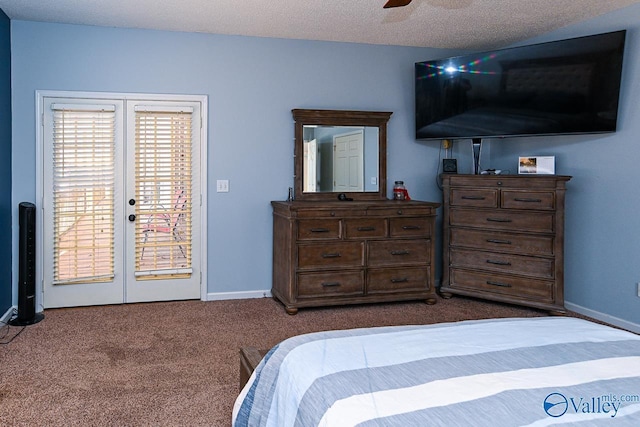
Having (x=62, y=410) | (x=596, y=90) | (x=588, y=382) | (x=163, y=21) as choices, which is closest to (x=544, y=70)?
(x=596, y=90)

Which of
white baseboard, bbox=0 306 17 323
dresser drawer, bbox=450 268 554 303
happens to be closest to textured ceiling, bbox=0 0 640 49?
dresser drawer, bbox=450 268 554 303

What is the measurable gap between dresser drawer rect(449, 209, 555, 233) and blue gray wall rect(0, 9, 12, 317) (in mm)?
3764

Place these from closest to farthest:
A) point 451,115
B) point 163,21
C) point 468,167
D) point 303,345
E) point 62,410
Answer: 1. point 303,345
2. point 62,410
3. point 163,21
4. point 451,115
5. point 468,167

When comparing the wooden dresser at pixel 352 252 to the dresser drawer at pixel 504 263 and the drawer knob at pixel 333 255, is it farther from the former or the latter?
the dresser drawer at pixel 504 263

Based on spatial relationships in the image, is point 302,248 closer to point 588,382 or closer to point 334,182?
point 334,182

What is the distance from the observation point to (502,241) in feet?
15.1

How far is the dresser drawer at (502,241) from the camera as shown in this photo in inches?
173

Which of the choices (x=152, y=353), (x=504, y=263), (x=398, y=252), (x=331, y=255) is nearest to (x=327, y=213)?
(x=331, y=255)

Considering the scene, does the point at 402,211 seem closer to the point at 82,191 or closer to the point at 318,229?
the point at 318,229

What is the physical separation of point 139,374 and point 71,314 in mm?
1625

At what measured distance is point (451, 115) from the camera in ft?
16.4

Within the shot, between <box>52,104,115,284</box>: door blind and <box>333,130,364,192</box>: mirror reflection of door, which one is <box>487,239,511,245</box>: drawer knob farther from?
<box>52,104,115,284</box>: door blind

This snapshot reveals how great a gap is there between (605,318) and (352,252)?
2105 mm

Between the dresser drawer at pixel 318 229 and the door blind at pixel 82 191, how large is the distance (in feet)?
5.53
